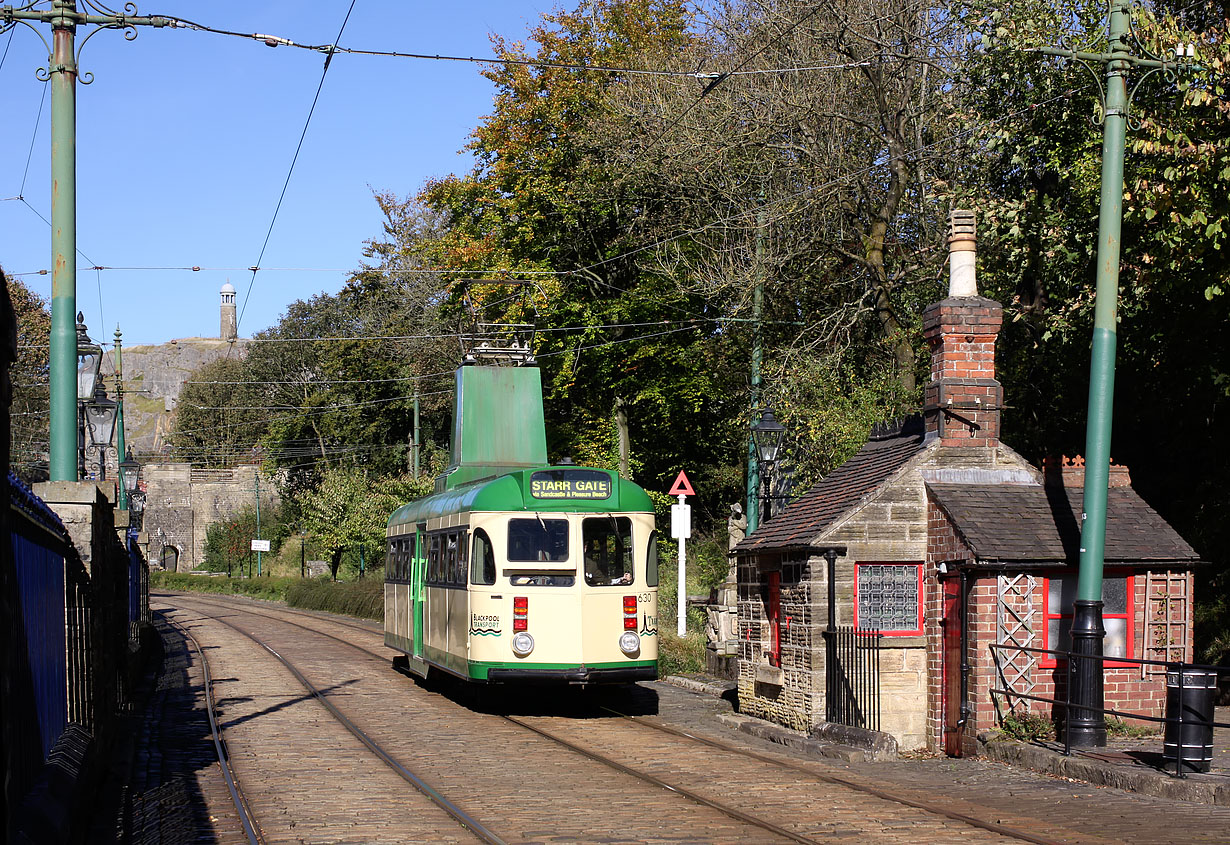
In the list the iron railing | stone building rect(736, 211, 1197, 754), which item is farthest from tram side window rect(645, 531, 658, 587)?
the iron railing

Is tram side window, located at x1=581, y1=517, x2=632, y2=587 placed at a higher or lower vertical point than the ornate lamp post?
lower

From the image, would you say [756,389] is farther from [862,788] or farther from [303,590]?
[303,590]

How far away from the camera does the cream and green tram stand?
17.0m

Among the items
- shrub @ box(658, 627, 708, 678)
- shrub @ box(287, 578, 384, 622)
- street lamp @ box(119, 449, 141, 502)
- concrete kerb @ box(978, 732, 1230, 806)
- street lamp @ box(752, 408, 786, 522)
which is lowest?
shrub @ box(287, 578, 384, 622)

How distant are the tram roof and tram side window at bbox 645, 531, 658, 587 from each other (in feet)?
1.47

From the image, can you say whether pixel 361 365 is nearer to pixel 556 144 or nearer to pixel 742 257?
pixel 556 144

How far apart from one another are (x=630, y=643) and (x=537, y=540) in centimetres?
185

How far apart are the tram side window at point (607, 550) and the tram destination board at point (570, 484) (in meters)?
0.37

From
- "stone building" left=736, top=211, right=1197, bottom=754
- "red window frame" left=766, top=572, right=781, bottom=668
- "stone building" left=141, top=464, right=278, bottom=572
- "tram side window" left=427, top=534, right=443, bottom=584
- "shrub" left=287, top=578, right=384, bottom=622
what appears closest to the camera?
"stone building" left=736, top=211, right=1197, bottom=754

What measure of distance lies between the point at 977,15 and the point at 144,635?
1858 cm

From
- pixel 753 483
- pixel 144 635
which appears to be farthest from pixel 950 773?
pixel 144 635

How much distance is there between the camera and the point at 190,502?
3600 inches

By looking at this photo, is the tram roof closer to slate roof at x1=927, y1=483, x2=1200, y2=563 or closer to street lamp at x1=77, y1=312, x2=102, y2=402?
slate roof at x1=927, y1=483, x2=1200, y2=563

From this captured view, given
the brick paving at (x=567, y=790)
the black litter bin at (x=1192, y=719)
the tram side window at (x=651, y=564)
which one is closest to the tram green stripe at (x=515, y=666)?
the brick paving at (x=567, y=790)
